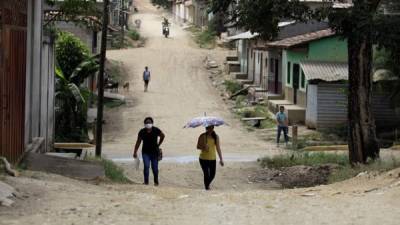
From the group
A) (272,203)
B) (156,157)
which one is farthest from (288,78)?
(272,203)

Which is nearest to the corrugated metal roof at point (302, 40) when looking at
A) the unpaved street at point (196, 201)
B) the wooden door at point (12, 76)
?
the unpaved street at point (196, 201)

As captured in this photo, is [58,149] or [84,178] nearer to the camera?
[84,178]

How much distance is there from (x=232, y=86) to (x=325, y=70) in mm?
12940

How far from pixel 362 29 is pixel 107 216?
8.98m

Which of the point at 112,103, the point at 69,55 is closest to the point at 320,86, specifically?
the point at 69,55

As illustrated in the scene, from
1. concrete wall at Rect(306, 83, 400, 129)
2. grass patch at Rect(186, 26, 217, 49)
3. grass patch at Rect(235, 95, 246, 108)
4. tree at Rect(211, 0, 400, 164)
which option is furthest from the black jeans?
grass patch at Rect(186, 26, 217, 49)

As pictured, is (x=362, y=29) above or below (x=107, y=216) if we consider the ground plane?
above

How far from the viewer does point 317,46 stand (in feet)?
109

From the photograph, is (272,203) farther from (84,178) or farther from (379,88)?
(379,88)

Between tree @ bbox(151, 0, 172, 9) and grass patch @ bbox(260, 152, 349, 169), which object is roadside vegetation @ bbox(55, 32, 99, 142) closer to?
grass patch @ bbox(260, 152, 349, 169)

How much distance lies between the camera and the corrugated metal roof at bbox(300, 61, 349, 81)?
100 ft

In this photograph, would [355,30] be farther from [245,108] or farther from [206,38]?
[206,38]

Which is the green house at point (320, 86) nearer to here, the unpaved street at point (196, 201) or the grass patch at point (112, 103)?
the grass patch at point (112, 103)

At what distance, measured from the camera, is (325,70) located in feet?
104
